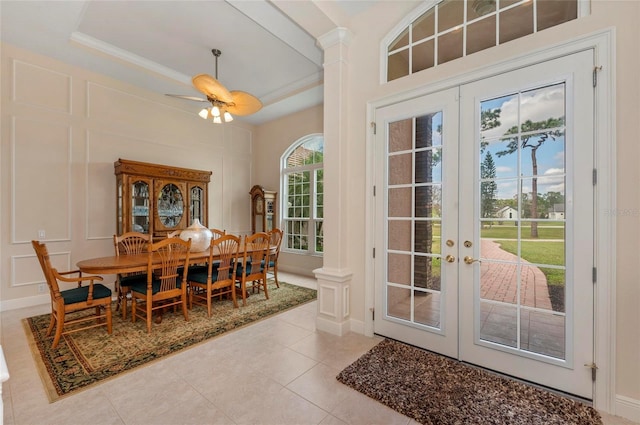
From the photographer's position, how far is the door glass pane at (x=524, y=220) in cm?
203

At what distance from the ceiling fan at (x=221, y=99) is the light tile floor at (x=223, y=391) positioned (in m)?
2.80

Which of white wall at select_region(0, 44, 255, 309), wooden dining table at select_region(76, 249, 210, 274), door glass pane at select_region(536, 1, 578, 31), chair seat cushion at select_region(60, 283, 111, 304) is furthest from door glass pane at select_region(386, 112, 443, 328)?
white wall at select_region(0, 44, 255, 309)

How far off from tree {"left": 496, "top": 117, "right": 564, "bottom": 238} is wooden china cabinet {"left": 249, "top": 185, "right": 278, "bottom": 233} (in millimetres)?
5002

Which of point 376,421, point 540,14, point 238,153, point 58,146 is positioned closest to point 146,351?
point 376,421

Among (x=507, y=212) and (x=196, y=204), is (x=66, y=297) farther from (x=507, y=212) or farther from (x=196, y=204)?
(x=507, y=212)

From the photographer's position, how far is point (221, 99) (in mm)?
3465

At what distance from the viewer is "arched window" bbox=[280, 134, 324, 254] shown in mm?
5969

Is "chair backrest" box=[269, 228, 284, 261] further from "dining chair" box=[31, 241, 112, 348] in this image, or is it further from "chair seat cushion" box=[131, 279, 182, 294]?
"dining chair" box=[31, 241, 112, 348]

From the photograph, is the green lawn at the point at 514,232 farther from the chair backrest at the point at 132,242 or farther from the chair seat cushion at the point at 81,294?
the chair backrest at the point at 132,242

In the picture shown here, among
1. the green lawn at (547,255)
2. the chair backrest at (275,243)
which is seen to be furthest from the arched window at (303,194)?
the green lawn at (547,255)

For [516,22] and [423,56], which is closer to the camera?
[516,22]

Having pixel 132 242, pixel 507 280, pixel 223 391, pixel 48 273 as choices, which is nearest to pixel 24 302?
pixel 132 242

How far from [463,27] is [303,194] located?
4297 mm

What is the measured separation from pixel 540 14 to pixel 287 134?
485 cm
